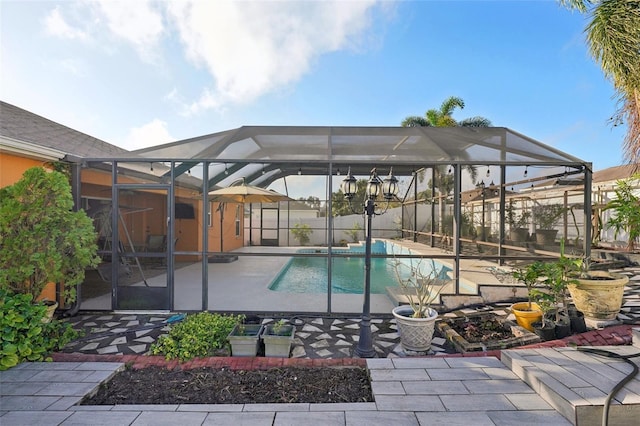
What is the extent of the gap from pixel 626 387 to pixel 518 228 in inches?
167

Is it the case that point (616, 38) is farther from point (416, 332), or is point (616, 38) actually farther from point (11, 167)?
point (11, 167)

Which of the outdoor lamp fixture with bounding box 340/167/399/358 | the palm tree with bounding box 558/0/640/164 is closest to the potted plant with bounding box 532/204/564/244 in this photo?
the palm tree with bounding box 558/0/640/164

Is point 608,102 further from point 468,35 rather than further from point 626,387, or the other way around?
point 626,387

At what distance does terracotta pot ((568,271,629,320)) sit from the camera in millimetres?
3984

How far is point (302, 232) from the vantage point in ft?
22.4

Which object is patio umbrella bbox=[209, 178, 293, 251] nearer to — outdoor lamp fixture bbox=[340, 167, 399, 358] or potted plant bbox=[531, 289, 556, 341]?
outdoor lamp fixture bbox=[340, 167, 399, 358]

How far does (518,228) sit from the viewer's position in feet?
20.9

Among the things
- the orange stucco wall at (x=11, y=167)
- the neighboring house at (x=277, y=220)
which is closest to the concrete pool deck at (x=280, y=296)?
the neighboring house at (x=277, y=220)

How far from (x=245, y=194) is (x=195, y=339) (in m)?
2.88

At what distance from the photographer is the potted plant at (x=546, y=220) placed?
18.5 feet

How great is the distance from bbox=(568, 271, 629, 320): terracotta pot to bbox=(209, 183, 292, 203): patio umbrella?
494cm

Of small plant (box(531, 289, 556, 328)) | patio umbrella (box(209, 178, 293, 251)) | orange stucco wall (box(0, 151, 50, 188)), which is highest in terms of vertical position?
orange stucco wall (box(0, 151, 50, 188))

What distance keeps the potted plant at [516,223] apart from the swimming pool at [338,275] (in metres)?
1.78

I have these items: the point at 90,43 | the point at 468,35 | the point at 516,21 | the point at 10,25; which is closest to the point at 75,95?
the point at 90,43
